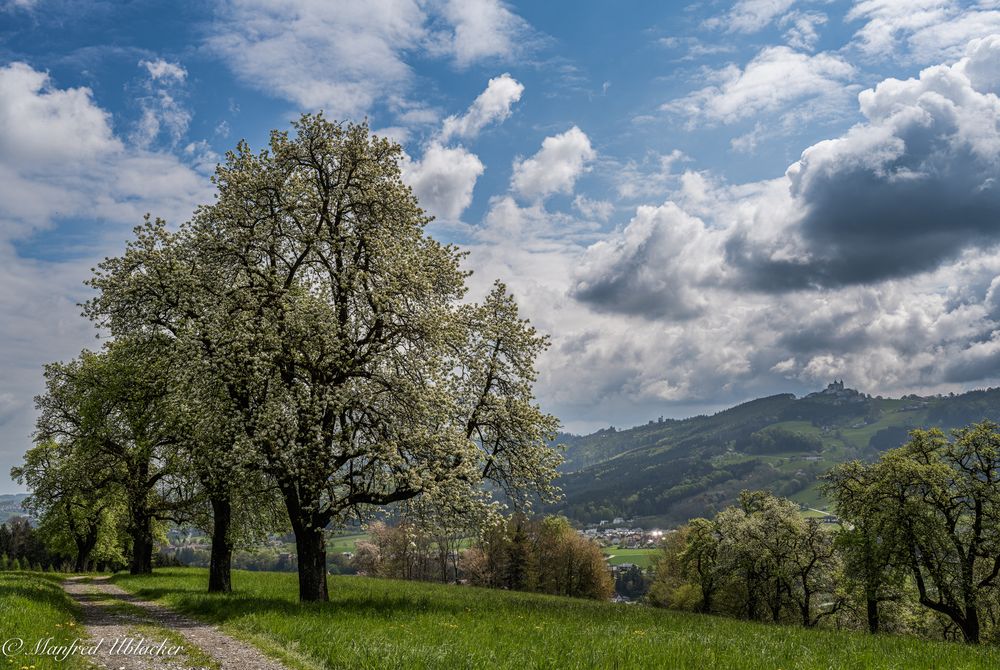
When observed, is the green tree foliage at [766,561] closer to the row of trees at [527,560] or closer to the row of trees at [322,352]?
the row of trees at [527,560]

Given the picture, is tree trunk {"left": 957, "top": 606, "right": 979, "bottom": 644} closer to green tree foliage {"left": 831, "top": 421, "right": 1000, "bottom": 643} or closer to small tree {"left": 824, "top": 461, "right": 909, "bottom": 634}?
green tree foliage {"left": 831, "top": 421, "right": 1000, "bottom": 643}

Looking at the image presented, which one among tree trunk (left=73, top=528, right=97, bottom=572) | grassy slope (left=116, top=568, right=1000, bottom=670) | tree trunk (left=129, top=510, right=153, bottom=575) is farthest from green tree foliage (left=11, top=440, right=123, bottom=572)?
grassy slope (left=116, top=568, right=1000, bottom=670)

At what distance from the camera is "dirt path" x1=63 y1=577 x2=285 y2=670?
13.4 m

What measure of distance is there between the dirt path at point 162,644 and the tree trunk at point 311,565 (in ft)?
13.8

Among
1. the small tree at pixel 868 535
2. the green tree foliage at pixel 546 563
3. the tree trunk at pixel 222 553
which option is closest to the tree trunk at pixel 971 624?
the small tree at pixel 868 535

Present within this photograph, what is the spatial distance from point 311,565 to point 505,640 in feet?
38.4

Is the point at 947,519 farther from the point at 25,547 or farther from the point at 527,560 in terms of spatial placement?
the point at 25,547

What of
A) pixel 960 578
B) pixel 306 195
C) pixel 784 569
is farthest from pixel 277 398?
pixel 784 569

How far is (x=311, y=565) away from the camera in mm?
24047

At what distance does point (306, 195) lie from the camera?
25594 millimetres

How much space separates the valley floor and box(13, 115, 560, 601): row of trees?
12.9 ft

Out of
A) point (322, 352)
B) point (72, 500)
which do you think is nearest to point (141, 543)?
point (72, 500)

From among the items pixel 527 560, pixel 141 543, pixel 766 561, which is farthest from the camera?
pixel 527 560

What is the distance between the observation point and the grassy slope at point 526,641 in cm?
1261
